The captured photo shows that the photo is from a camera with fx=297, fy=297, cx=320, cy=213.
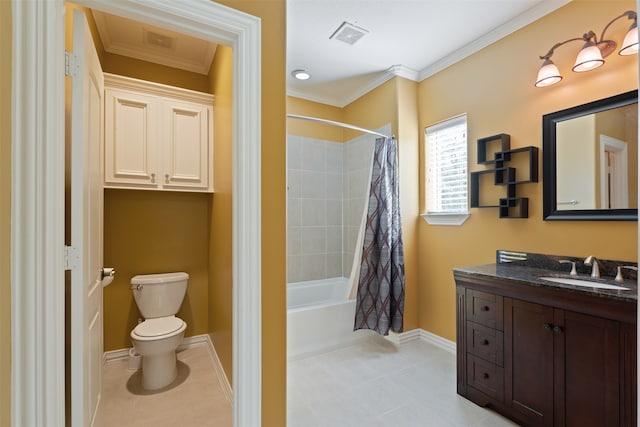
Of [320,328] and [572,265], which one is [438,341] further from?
[572,265]

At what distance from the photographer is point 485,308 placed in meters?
1.92

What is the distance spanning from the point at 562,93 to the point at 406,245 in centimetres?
170

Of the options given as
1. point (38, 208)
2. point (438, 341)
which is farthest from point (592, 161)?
point (38, 208)

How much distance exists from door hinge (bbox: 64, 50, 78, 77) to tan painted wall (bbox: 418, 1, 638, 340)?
2715 mm

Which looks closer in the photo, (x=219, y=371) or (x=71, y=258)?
(x=71, y=258)

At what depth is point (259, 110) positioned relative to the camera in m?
1.30

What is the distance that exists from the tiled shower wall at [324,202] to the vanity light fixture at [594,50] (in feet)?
5.74

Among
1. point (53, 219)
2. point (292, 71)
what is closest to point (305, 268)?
point (292, 71)

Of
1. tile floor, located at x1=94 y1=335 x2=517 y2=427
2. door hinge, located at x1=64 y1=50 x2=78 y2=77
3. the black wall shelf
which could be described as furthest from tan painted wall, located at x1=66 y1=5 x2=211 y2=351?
the black wall shelf

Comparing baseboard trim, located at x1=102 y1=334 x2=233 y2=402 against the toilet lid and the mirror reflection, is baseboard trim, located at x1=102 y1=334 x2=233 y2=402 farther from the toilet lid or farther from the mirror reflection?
the mirror reflection

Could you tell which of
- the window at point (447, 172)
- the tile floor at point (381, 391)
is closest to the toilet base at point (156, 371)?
the tile floor at point (381, 391)

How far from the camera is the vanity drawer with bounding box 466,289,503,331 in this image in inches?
72.7

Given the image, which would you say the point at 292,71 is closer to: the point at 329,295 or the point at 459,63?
the point at 459,63

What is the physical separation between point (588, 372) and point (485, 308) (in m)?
0.55
